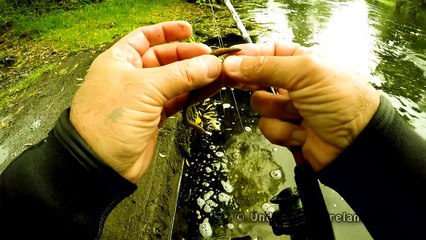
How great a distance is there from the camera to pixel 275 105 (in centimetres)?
198

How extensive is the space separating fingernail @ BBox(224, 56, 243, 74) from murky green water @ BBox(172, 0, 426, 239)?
21.9 inches

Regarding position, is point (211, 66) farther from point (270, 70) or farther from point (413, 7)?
point (413, 7)

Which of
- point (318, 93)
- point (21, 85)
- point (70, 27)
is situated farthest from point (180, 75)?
point (70, 27)

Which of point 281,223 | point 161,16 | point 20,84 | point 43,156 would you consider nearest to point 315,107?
point 281,223

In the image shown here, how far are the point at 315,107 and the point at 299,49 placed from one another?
1.67 ft

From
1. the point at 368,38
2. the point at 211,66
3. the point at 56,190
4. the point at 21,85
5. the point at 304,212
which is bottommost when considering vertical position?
the point at 368,38

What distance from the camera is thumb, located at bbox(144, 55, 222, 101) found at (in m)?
1.51

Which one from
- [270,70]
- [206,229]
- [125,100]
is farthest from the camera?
[206,229]

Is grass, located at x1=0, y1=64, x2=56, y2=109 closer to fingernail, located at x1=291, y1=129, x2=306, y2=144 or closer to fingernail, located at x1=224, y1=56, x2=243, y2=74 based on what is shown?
fingernail, located at x1=224, y1=56, x2=243, y2=74

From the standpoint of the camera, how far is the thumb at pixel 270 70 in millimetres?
1535

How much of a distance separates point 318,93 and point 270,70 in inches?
11.2

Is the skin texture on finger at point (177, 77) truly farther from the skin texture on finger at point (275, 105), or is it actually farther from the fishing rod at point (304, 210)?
the fishing rod at point (304, 210)

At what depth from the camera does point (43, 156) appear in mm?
1364

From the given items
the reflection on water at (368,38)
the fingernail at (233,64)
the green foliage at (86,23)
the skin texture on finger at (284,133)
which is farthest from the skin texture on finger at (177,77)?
the green foliage at (86,23)
